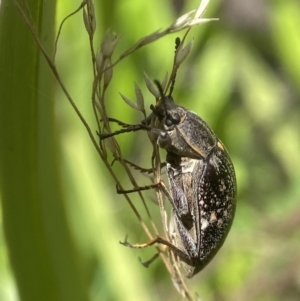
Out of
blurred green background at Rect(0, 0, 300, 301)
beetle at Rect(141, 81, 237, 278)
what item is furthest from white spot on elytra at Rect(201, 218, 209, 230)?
blurred green background at Rect(0, 0, 300, 301)

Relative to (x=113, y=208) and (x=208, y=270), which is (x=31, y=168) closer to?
(x=113, y=208)

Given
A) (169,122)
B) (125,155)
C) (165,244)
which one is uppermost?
(125,155)

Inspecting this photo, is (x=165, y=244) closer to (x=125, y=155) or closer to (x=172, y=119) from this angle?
(x=172, y=119)

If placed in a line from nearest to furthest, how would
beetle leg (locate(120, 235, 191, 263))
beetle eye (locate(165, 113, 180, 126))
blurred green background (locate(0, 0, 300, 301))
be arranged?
blurred green background (locate(0, 0, 300, 301)) < beetle leg (locate(120, 235, 191, 263)) < beetle eye (locate(165, 113, 180, 126))

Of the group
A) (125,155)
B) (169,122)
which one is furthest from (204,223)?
(125,155)

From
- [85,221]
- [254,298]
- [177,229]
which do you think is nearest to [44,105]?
[177,229]

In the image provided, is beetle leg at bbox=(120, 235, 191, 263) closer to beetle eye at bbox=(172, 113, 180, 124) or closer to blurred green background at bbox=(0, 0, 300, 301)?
blurred green background at bbox=(0, 0, 300, 301)

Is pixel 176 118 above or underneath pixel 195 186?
above

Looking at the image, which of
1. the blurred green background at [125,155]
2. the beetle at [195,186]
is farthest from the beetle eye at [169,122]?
the blurred green background at [125,155]

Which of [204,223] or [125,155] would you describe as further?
[125,155]
